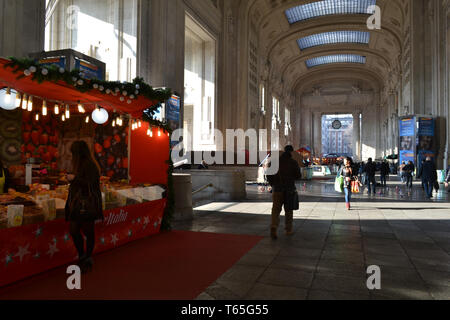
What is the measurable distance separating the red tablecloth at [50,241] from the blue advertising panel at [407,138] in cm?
2196

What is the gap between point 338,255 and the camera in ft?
15.6

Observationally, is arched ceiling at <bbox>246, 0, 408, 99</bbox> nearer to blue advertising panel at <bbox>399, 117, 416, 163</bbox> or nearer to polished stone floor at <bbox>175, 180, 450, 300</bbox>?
blue advertising panel at <bbox>399, 117, 416, 163</bbox>

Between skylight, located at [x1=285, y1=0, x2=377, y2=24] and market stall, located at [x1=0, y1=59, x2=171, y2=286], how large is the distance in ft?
88.0

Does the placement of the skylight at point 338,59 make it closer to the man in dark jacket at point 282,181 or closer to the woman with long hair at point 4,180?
the man in dark jacket at point 282,181

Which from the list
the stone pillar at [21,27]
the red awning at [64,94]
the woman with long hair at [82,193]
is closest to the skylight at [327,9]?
the stone pillar at [21,27]

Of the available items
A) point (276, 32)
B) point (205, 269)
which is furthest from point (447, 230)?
point (276, 32)

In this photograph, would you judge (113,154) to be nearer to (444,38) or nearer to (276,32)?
(444,38)

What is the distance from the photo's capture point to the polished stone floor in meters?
3.41

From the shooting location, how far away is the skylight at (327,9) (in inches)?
1136

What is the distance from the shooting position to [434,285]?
3557mm

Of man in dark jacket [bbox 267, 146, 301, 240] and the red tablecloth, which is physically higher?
man in dark jacket [bbox 267, 146, 301, 240]

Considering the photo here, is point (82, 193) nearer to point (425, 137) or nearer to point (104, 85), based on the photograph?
point (104, 85)

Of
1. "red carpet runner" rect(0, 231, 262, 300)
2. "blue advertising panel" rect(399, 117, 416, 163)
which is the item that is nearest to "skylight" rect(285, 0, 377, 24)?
"blue advertising panel" rect(399, 117, 416, 163)

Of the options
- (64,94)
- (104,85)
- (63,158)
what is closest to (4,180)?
(64,94)
